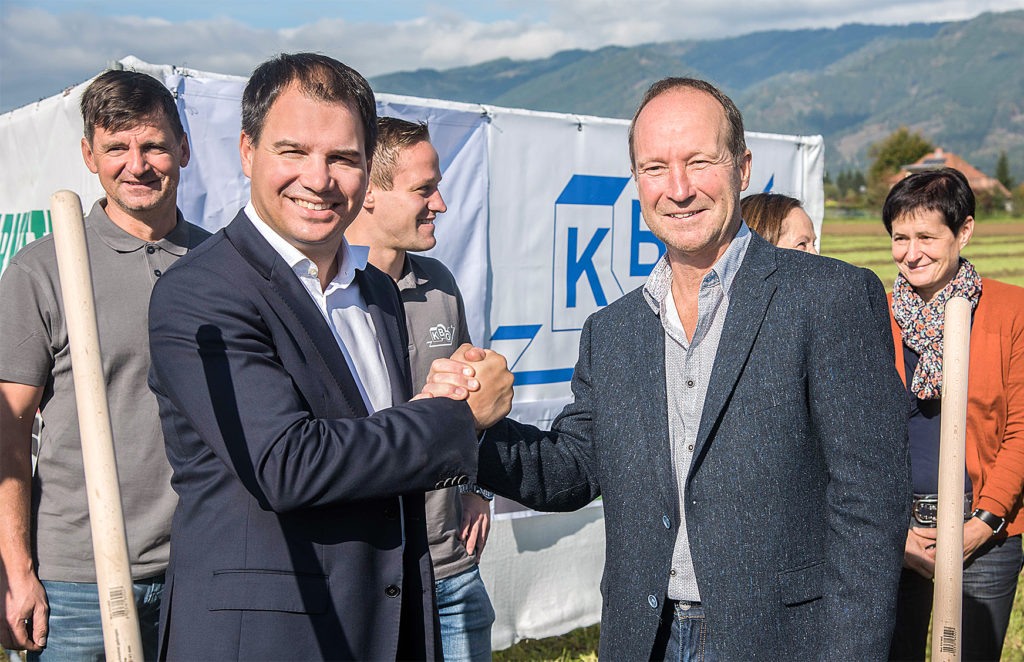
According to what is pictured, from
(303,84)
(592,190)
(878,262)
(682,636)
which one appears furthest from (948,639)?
(878,262)

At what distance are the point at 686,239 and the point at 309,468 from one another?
1114 millimetres

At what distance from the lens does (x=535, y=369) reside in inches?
187

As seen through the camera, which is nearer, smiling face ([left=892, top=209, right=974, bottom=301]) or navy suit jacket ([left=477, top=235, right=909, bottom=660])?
navy suit jacket ([left=477, top=235, right=909, bottom=660])

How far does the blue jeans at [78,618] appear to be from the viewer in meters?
2.69

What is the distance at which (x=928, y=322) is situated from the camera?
324cm

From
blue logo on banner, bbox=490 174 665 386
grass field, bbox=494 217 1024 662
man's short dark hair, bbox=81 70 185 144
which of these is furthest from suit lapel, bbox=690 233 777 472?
grass field, bbox=494 217 1024 662

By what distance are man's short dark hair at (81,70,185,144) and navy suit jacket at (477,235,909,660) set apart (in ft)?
6.97

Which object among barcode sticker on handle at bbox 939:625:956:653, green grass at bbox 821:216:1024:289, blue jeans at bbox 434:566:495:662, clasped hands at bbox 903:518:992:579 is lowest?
blue jeans at bbox 434:566:495:662

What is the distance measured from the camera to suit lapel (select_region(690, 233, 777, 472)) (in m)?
1.93

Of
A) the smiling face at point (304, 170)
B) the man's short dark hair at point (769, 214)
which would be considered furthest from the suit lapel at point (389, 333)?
the man's short dark hair at point (769, 214)

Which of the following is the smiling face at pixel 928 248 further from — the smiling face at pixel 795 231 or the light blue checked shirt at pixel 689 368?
the light blue checked shirt at pixel 689 368

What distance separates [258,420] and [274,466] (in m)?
0.10

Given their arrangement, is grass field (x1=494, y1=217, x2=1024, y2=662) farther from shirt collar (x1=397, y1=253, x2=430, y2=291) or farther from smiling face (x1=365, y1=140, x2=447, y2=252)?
smiling face (x1=365, y1=140, x2=447, y2=252)

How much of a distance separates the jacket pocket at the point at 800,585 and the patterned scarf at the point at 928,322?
4.87 feet
